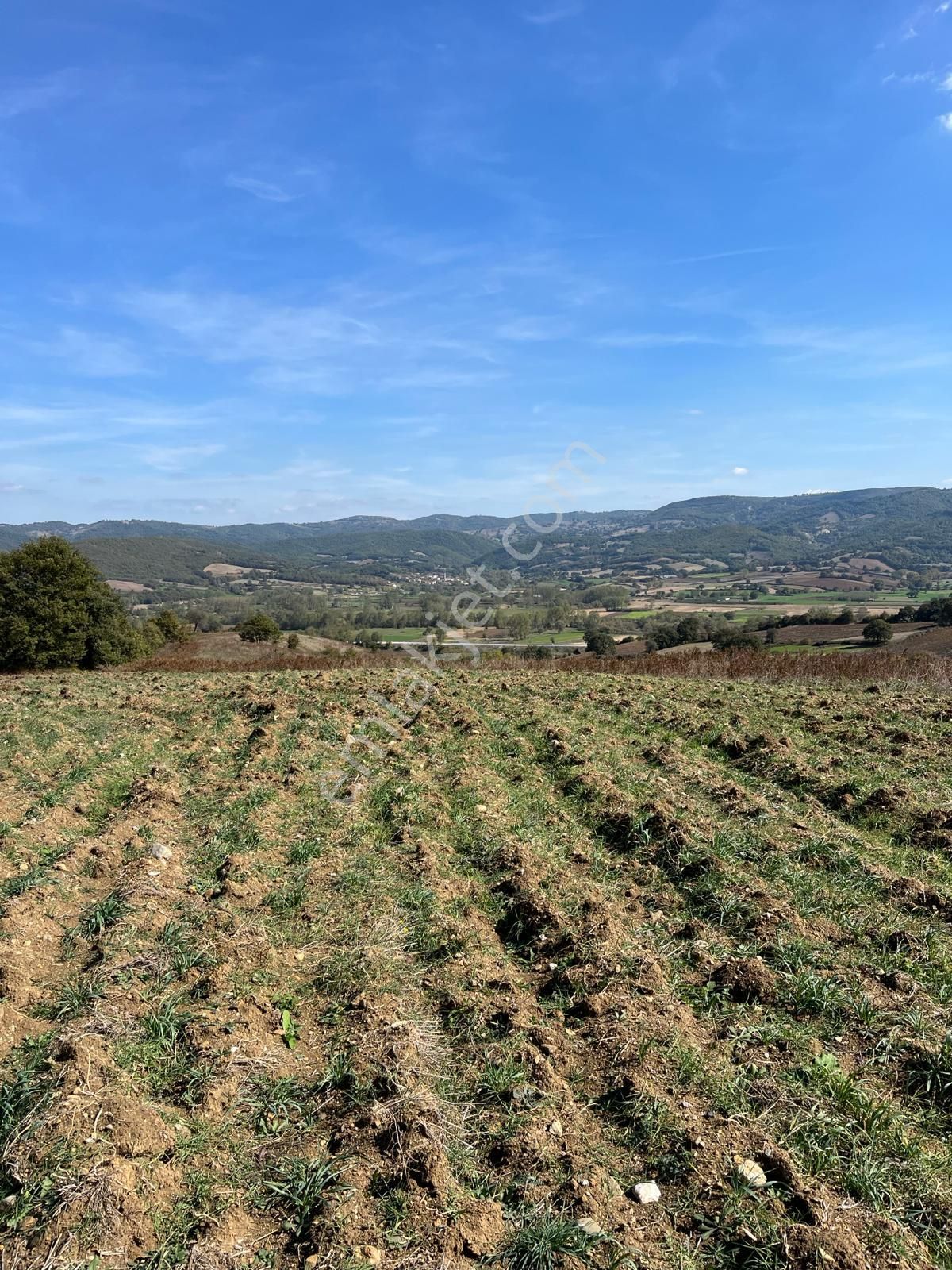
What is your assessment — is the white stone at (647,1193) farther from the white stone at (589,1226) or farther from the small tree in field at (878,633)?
the small tree in field at (878,633)

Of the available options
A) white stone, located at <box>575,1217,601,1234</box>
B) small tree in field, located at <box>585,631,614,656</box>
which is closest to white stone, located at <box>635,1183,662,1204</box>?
white stone, located at <box>575,1217,601,1234</box>

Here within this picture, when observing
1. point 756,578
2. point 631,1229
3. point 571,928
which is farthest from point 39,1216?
point 756,578

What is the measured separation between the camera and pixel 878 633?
3928cm

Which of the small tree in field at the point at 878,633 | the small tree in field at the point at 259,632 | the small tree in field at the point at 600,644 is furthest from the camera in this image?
the small tree in field at the point at 259,632

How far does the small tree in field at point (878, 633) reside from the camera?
38.7m

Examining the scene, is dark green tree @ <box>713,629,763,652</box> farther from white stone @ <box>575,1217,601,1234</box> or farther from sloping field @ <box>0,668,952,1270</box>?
white stone @ <box>575,1217,601,1234</box>

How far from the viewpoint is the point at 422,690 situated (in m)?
16.2

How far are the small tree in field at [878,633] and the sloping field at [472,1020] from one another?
3358 cm

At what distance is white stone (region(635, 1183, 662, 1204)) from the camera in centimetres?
332

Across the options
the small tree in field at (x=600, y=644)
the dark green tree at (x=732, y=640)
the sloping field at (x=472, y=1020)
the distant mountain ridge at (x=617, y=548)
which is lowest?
the small tree in field at (x=600, y=644)

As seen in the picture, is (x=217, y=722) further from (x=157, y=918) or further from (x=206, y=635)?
(x=206, y=635)

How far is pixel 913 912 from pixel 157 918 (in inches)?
278

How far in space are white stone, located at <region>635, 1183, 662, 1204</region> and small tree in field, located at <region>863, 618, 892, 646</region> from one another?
136 feet

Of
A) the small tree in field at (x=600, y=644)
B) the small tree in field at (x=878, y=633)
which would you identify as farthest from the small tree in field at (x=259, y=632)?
the small tree in field at (x=878, y=633)
